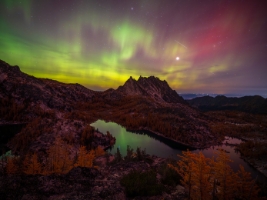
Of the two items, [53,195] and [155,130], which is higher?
[53,195]

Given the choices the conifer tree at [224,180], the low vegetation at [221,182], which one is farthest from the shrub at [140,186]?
the conifer tree at [224,180]

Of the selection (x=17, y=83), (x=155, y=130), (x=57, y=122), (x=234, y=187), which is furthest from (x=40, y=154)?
(x=17, y=83)

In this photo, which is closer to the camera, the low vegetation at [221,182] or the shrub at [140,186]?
the shrub at [140,186]

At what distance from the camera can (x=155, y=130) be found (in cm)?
13488

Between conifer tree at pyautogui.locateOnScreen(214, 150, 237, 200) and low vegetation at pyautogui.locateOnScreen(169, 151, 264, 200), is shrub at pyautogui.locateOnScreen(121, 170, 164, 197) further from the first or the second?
conifer tree at pyautogui.locateOnScreen(214, 150, 237, 200)

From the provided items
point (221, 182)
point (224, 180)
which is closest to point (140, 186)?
point (221, 182)

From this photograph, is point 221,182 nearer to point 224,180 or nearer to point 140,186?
point 224,180

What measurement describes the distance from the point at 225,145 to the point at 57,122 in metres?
122

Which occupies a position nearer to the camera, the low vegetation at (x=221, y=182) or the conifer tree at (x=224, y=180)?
the conifer tree at (x=224, y=180)

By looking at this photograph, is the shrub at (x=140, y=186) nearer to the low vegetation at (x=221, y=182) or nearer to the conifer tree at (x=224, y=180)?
the low vegetation at (x=221, y=182)

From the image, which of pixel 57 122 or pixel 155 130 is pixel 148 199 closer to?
pixel 57 122

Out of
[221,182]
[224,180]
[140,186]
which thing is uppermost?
A: [224,180]

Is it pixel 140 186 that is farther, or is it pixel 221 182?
pixel 140 186

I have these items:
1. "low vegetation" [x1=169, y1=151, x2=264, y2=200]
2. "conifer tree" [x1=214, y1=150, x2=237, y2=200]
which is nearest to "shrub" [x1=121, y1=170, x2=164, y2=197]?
"low vegetation" [x1=169, y1=151, x2=264, y2=200]
